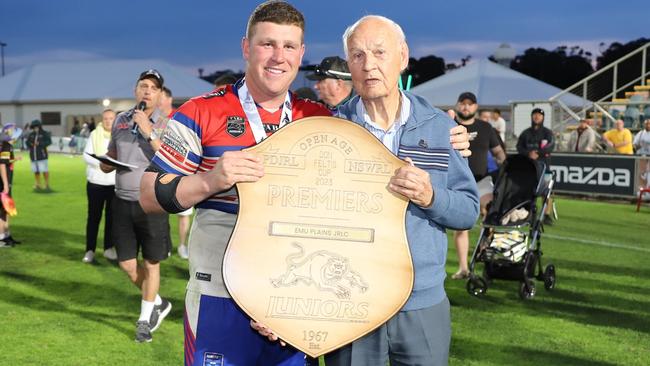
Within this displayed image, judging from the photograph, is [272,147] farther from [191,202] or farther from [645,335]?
[645,335]

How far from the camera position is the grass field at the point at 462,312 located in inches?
207

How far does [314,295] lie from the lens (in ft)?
7.41

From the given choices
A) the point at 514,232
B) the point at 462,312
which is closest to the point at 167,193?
the point at 462,312

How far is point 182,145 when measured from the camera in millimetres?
2449

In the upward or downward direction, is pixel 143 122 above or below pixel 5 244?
above

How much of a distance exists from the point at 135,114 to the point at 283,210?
3493 millimetres

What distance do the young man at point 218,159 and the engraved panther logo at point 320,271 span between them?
31cm

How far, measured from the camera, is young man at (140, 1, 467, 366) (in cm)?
246

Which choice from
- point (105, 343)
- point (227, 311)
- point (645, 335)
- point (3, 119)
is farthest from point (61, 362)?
point (3, 119)

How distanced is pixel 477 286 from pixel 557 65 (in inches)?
2342

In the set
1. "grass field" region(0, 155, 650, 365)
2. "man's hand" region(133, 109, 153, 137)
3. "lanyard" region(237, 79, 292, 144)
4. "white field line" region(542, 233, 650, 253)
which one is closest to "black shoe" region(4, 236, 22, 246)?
"grass field" region(0, 155, 650, 365)

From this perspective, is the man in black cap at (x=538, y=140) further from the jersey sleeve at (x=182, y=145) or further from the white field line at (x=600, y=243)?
the jersey sleeve at (x=182, y=145)

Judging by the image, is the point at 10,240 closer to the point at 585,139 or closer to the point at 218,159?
the point at 218,159

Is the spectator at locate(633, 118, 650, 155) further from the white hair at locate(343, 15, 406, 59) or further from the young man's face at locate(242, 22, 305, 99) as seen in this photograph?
the young man's face at locate(242, 22, 305, 99)
